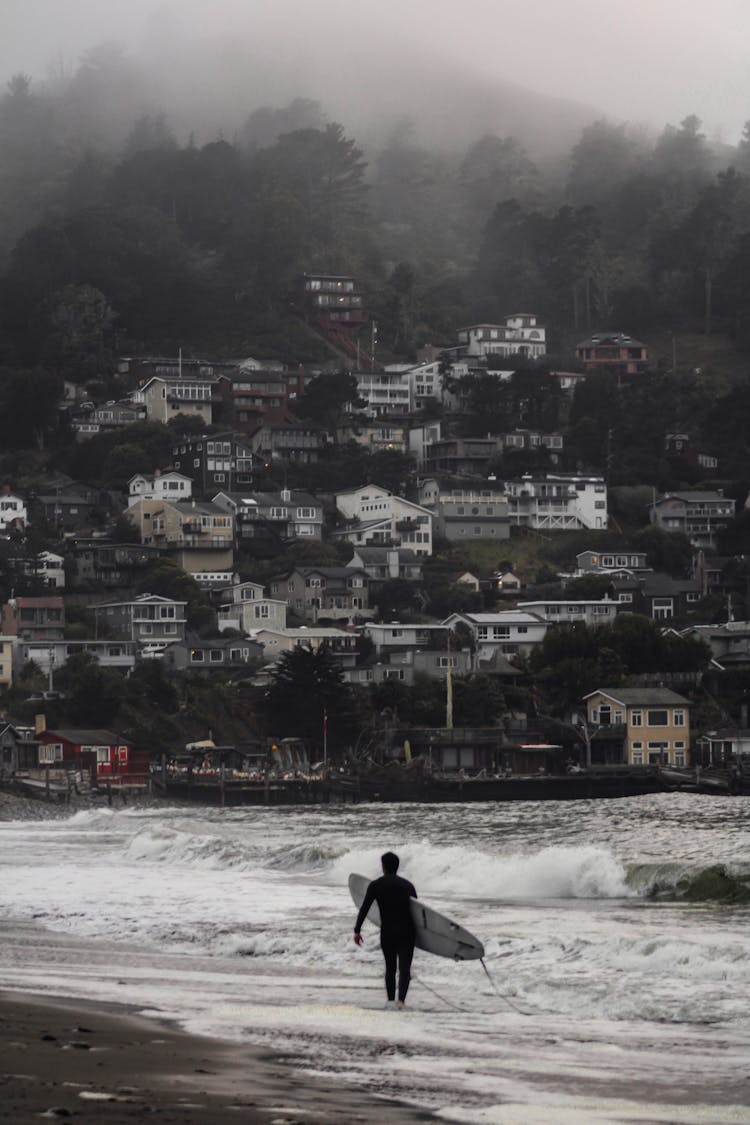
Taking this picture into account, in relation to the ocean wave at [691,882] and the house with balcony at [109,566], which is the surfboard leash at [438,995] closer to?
the ocean wave at [691,882]

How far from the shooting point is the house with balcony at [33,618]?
97125mm

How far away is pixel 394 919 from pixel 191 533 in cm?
9612

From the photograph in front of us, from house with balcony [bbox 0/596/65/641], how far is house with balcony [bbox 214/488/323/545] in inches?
707

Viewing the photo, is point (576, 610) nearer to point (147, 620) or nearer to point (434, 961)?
point (147, 620)

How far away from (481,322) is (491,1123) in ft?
497

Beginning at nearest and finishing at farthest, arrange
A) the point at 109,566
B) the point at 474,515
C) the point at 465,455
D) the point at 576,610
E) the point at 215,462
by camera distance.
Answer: the point at 576,610 → the point at 109,566 → the point at 474,515 → the point at 215,462 → the point at 465,455

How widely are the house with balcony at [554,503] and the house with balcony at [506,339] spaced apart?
1131 inches

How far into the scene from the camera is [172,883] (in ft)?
104

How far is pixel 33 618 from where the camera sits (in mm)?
99000

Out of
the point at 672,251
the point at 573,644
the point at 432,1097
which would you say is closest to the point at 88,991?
the point at 432,1097

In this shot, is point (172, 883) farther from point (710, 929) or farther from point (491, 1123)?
point (491, 1123)

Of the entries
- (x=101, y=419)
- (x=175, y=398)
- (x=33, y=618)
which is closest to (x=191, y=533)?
(x=33, y=618)

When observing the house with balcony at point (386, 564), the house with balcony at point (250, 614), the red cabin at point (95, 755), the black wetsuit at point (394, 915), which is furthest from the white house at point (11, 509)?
the black wetsuit at point (394, 915)

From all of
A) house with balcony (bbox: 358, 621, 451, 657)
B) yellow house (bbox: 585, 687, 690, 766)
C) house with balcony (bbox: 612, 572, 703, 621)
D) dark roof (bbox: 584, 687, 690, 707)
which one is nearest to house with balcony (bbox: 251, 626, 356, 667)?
house with balcony (bbox: 358, 621, 451, 657)
